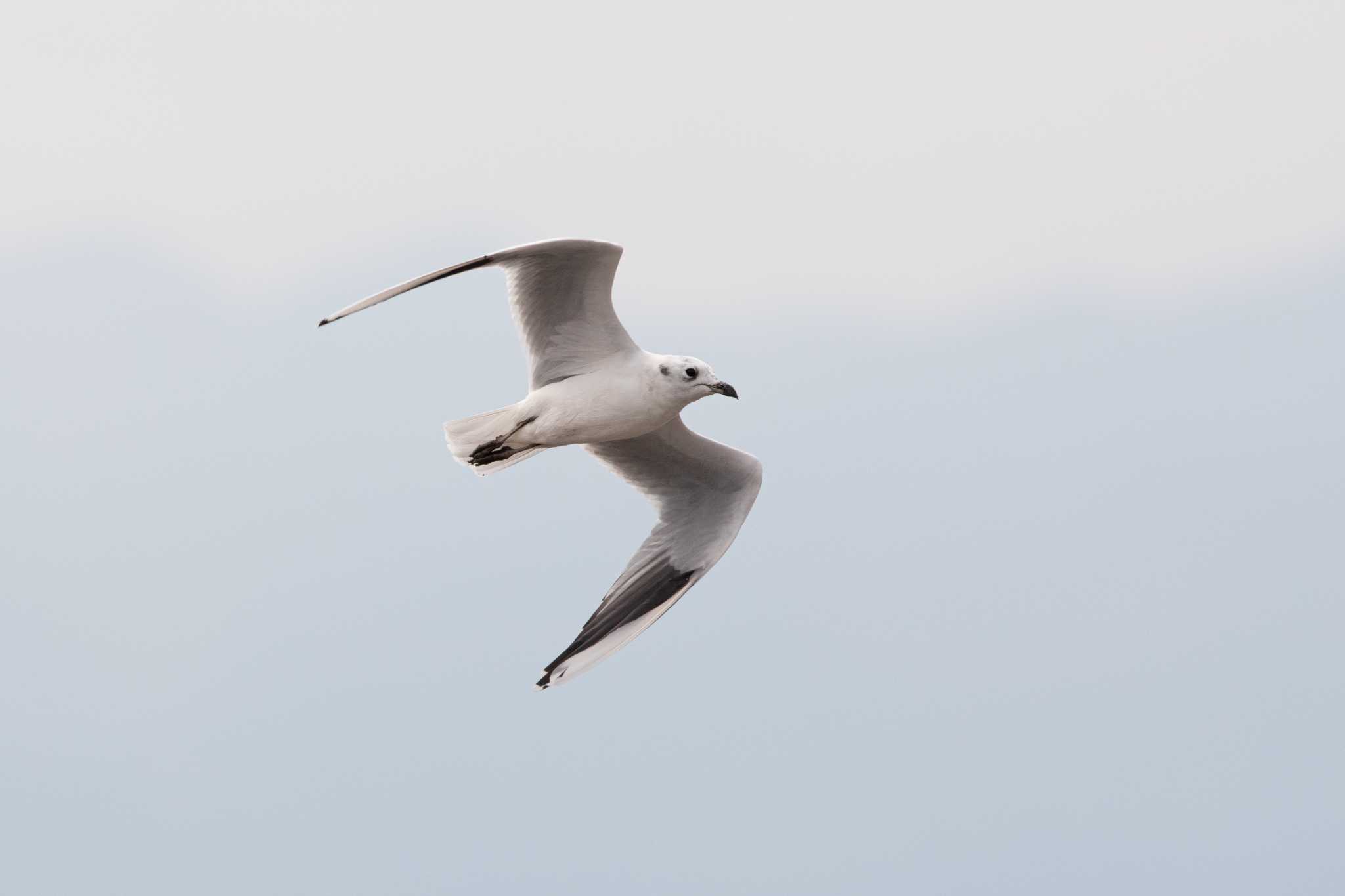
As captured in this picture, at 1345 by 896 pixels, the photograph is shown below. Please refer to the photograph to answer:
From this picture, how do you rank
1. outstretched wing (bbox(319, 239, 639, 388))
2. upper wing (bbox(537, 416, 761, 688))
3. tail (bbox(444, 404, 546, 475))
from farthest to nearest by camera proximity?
upper wing (bbox(537, 416, 761, 688)), tail (bbox(444, 404, 546, 475)), outstretched wing (bbox(319, 239, 639, 388))

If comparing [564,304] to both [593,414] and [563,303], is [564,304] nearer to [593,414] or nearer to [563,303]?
[563,303]

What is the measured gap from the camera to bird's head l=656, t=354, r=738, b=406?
33.6 ft

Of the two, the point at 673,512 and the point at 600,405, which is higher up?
the point at 600,405

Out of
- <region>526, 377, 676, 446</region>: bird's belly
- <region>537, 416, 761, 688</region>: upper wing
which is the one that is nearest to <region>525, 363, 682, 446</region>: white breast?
<region>526, 377, 676, 446</region>: bird's belly

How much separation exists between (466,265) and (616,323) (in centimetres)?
127

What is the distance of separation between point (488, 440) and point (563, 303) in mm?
1051

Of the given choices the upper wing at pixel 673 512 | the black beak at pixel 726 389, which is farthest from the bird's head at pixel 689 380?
the upper wing at pixel 673 512

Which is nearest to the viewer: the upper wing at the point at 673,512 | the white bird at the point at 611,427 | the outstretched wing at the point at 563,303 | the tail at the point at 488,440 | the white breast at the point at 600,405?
the outstretched wing at the point at 563,303

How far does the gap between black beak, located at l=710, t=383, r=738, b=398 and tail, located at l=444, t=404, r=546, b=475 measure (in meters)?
1.27

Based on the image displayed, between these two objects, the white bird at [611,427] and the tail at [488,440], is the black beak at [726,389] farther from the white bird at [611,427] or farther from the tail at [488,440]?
the tail at [488,440]

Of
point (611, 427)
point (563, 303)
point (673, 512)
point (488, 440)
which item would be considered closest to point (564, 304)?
point (563, 303)

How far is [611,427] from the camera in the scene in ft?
34.6

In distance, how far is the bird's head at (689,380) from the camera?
33.6ft

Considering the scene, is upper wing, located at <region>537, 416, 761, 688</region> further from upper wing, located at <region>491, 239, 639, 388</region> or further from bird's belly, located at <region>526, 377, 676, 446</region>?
upper wing, located at <region>491, 239, 639, 388</region>
